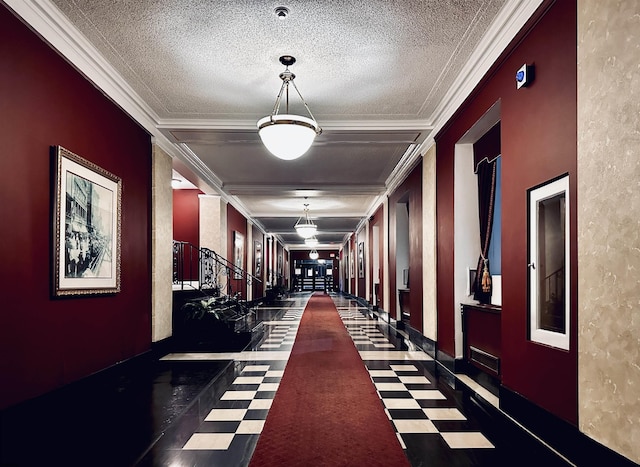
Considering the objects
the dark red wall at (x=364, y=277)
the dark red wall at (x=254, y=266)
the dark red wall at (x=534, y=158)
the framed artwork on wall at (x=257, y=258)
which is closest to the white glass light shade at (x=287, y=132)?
the dark red wall at (x=534, y=158)

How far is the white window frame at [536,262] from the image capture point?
2.94 meters

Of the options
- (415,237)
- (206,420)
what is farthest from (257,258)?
(206,420)

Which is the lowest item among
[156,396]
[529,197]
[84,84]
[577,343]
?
[156,396]

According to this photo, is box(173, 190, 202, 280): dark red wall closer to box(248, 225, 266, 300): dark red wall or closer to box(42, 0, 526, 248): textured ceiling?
box(42, 0, 526, 248): textured ceiling

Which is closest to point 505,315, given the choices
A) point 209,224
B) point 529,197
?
point 529,197

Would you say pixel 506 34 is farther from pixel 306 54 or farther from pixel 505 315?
pixel 505 315

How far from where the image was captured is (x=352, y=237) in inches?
910

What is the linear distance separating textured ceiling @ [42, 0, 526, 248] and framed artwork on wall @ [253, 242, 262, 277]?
32.8 feet

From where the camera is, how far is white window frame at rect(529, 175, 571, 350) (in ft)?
9.63

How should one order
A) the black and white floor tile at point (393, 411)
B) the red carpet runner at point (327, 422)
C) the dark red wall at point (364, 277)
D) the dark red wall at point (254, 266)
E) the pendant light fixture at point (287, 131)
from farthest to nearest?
the dark red wall at point (254, 266), the dark red wall at point (364, 277), the pendant light fixture at point (287, 131), the black and white floor tile at point (393, 411), the red carpet runner at point (327, 422)

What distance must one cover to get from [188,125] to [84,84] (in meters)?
1.87

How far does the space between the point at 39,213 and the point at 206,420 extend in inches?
85.4

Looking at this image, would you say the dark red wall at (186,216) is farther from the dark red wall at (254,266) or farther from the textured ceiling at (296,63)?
the dark red wall at (254,266)

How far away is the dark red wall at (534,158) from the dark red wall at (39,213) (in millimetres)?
3809
